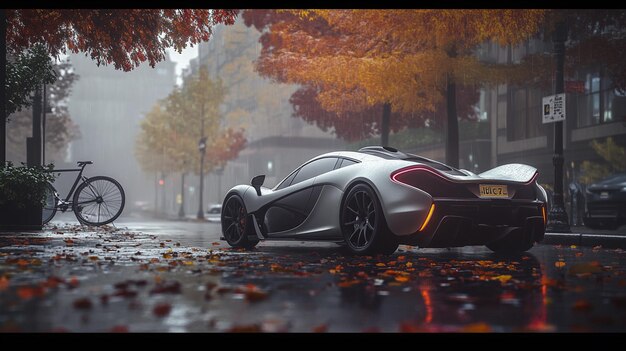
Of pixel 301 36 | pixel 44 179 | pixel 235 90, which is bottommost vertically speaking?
pixel 44 179

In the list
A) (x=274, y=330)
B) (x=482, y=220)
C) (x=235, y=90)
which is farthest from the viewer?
(x=235, y=90)

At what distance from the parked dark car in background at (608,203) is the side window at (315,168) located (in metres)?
9.27

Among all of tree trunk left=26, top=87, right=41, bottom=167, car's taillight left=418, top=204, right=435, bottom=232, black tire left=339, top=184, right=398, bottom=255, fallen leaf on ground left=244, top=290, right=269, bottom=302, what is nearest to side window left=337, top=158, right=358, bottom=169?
black tire left=339, top=184, right=398, bottom=255

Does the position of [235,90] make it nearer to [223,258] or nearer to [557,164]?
[557,164]

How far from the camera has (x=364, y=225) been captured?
9422 millimetres

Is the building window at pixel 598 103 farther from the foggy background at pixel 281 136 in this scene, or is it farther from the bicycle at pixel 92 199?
the bicycle at pixel 92 199

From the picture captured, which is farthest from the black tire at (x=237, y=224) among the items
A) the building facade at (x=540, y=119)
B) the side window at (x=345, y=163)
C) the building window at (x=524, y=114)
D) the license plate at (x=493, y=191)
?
the building window at (x=524, y=114)

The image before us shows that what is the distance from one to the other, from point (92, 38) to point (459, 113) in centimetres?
1629

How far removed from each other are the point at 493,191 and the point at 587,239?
4.50 metres

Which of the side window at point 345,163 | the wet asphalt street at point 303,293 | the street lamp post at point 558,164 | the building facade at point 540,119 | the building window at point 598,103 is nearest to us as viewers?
the wet asphalt street at point 303,293

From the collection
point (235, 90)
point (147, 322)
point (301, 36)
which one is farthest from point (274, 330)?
point (235, 90)

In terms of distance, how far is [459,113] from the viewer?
90.1 ft

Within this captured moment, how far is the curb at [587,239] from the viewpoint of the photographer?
40.9 ft

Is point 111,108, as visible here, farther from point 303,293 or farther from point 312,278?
point 303,293
